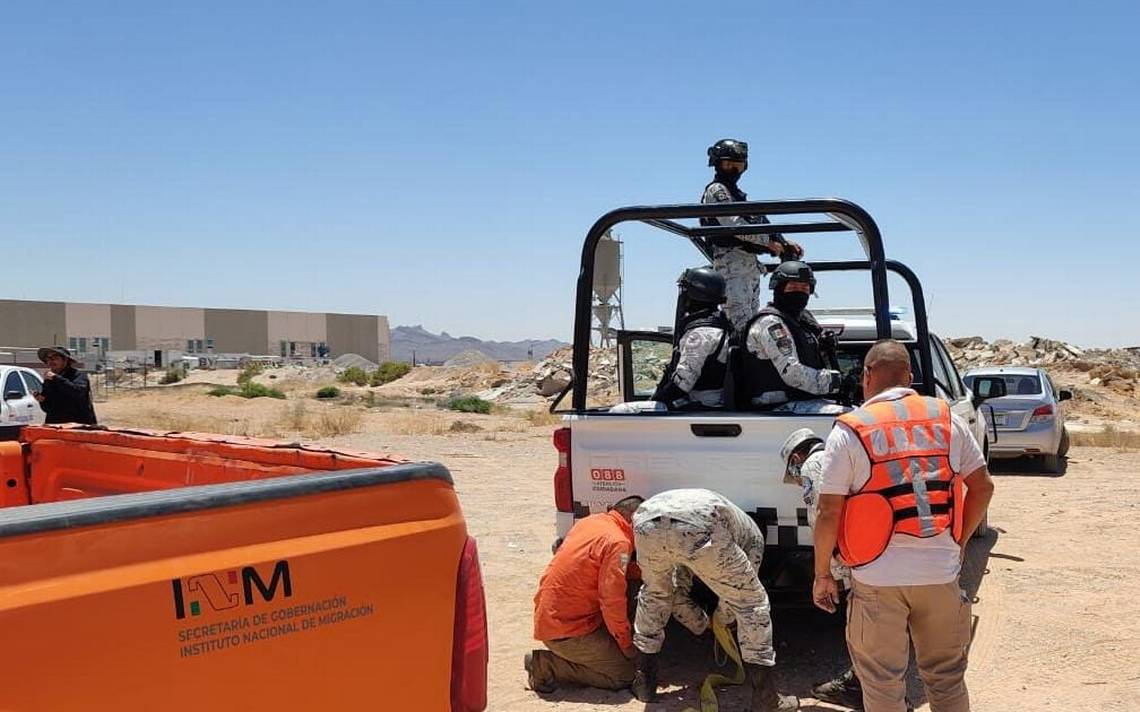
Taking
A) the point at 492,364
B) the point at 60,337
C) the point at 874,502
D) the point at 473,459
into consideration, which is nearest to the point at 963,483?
the point at 874,502

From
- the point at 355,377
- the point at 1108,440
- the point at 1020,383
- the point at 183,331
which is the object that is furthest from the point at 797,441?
the point at 183,331

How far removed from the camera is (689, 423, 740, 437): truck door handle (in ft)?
17.3

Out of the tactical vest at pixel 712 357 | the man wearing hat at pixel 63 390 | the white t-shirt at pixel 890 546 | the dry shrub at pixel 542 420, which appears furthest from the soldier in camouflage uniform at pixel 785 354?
the dry shrub at pixel 542 420

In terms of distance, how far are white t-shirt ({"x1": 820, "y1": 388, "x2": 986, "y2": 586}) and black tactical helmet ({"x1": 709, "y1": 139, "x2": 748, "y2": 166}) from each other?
3089 mm

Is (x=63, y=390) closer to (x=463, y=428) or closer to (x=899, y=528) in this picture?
(x=899, y=528)

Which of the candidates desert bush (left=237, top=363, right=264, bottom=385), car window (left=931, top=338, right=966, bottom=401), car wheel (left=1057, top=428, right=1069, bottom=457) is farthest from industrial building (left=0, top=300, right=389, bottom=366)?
car window (left=931, top=338, right=966, bottom=401)

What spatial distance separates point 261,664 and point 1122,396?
35.2m

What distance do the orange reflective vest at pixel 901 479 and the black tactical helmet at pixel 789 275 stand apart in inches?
76.5

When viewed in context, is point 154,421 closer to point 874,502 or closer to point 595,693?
point 595,693

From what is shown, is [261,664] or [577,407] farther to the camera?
[577,407]

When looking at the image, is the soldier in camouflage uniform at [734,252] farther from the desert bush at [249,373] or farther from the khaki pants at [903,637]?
the desert bush at [249,373]

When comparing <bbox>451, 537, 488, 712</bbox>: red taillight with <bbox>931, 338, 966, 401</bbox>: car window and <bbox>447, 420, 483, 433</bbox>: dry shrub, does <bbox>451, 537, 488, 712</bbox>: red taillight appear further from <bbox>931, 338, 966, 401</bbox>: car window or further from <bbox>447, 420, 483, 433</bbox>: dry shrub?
<bbox>447, 420, 483, 433</bbox>: dry shrub

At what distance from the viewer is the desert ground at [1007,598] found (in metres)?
5.30

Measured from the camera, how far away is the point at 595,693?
5.31 meters
